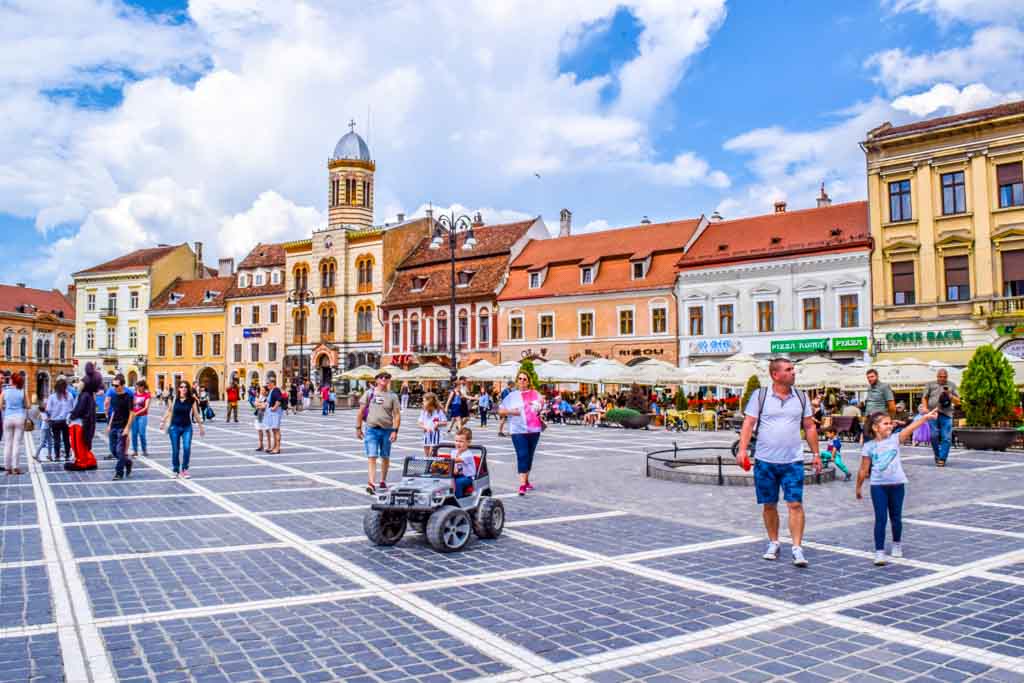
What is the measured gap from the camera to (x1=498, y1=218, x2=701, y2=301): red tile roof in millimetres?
41997

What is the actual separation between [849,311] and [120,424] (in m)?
29.8

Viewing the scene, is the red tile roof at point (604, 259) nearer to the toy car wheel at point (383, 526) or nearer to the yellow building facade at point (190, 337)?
the yellow building facade at point (190, 337)

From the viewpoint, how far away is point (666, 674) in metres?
4.71

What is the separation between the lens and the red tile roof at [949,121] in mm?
30688

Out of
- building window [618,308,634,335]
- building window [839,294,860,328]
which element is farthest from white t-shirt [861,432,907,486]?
building window [618,308,634,335]

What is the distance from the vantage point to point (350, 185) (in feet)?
204

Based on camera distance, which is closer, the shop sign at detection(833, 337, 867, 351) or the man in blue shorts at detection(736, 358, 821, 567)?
the man in blue shorts at detection(736, 358, 821, 567)

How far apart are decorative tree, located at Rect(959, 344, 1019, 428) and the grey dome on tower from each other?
5114 cm

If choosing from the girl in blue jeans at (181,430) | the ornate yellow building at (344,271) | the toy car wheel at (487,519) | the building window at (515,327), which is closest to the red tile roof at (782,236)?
the building window at (515,327)

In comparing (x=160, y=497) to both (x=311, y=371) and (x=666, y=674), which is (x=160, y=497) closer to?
(x=666, y=674)

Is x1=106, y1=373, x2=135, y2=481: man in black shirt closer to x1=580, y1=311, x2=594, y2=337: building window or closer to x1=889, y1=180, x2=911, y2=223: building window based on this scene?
x1=889, y1=180, x2=911, y2=223: building window

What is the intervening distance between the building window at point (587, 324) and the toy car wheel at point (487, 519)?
35.6m

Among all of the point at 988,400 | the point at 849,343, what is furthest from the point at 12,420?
the point at 849,343

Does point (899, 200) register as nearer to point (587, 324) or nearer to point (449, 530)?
point (587, 324)
